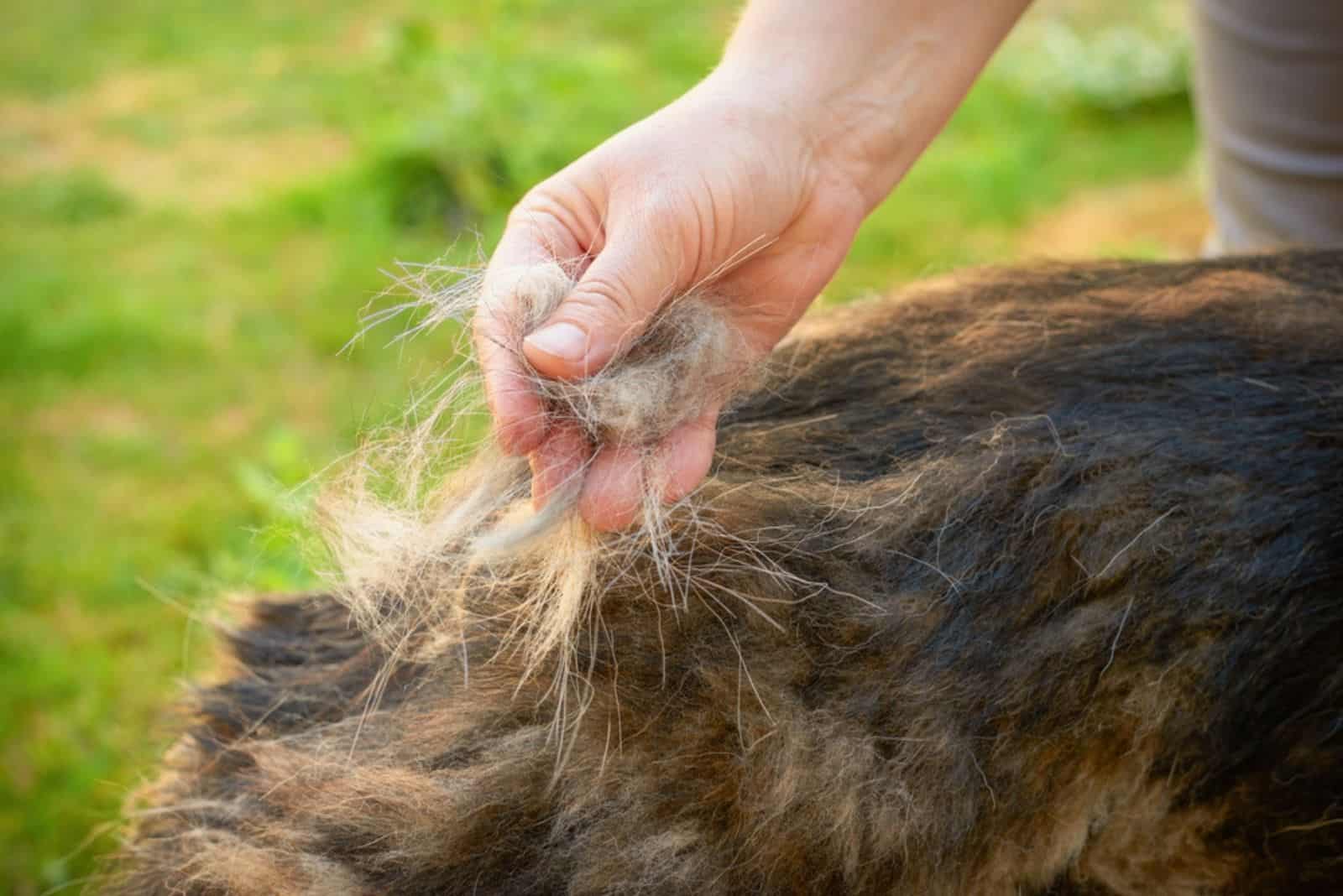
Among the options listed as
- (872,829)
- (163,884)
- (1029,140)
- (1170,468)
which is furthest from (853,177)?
(1029,140)

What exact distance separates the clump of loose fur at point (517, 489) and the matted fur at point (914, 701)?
0.03 meters

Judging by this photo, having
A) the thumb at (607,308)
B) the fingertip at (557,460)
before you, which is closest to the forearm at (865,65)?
the thumb at (607,308)

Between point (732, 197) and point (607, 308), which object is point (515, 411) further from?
point (732, 197)

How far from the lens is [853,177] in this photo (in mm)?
1560

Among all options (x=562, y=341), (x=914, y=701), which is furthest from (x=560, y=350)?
(x=914, y=701)

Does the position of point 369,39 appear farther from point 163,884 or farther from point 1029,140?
point 163,884

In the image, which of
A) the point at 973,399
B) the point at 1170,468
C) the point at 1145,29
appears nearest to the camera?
the point at 1170,468

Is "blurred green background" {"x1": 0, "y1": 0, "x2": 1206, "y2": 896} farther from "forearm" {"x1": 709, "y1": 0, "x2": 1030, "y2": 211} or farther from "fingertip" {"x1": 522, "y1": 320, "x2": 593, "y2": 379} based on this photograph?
"forearm" {"x1": 709, "y1": 0, "x2": 1030, "y2": 211}

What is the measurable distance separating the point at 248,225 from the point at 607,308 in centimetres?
427

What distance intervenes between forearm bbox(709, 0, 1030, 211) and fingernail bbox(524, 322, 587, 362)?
493 mm

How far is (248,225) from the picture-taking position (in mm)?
4957

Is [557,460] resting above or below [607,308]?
below

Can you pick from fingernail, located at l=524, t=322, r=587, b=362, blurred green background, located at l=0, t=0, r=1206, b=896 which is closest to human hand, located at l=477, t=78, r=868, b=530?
fingernail, located at l=524, t=322, r=587, b=362

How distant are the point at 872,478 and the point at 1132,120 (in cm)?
514
